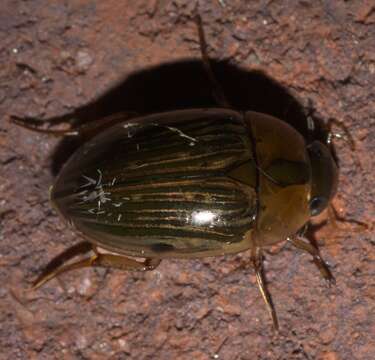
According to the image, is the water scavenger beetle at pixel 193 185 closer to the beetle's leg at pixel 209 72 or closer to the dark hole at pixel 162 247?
the dark hole at pixel 162 247

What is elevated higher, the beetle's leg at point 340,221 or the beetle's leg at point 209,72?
the beetle's leg at point 209,72

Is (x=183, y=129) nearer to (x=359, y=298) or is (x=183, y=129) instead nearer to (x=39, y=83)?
(x=39, y=83)

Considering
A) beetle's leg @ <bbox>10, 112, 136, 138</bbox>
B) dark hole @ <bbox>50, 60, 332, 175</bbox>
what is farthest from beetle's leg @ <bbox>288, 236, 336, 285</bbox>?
beetle's leg @ <bbox>10, 112, 136, 138</bbox>

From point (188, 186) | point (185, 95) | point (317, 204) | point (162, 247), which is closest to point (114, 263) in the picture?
point (162, 247)

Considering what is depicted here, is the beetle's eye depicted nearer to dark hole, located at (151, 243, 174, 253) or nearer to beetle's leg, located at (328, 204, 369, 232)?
beetle's leg, located at (328, 204, 369, 232)

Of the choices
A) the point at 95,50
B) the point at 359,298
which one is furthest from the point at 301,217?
the point at 95,50

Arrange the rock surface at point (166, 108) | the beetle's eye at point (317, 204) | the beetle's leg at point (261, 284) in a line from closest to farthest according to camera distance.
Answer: the beetle's eye at point (317, 204) < the beetle's leg at point (261, 284) < the rock surface at point (166, 108)

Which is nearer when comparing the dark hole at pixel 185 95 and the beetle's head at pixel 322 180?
the beetle's head at pixel 322 180

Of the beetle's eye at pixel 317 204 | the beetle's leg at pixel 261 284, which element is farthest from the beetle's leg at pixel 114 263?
the beetle's eye at pixel 317 204
